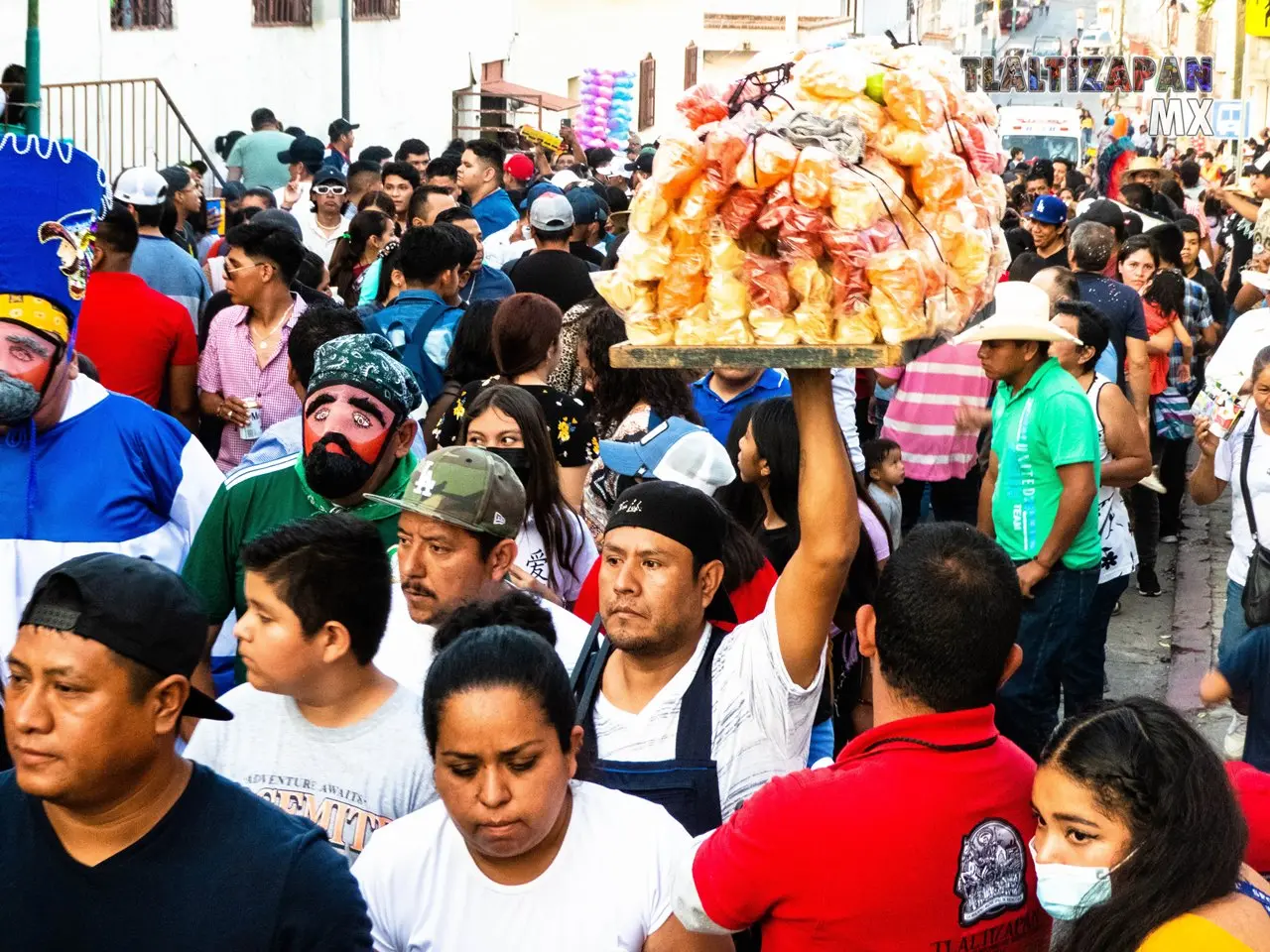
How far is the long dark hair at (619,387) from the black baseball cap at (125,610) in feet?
10.8

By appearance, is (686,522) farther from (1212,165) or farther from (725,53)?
(725,53)

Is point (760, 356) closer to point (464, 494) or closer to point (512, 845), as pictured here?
point (512, 845)

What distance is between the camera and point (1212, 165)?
27812 mm

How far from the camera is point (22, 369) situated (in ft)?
15.3

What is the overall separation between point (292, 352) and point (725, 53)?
40.4 meters

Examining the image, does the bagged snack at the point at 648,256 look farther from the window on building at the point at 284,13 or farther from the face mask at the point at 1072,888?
the window on building at the point at 284,13

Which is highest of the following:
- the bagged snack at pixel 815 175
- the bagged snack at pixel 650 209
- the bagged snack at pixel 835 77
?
the bagged snack at pixel 835 77

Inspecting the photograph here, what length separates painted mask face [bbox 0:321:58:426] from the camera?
4566 millimetres

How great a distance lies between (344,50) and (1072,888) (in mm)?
20173

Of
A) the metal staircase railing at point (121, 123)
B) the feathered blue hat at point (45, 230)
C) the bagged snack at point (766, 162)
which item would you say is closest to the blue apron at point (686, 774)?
the bagged snack at point (766, 162)

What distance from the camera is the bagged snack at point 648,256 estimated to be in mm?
3133

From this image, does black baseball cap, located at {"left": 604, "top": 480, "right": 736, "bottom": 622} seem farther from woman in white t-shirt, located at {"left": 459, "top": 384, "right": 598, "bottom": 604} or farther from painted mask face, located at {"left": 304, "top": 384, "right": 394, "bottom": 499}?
woman in white t-shirt, located at {"left": 459, "top": 384, "right": 598, "bottom": 604}

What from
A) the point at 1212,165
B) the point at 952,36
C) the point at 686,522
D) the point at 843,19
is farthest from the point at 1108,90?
the point at 686,522

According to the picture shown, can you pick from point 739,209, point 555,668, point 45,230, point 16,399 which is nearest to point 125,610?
point 555,668
